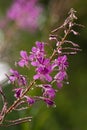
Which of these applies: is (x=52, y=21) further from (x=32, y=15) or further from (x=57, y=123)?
(x=57, y=123)

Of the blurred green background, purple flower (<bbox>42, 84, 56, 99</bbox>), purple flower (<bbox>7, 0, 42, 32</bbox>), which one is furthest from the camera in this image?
purple flower (<bbox>7, 0, 42, 32</bbox>)

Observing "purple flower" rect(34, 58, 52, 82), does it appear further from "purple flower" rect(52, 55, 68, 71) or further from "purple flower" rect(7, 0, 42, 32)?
"purple flower" rect(7, 0, 42, 32)

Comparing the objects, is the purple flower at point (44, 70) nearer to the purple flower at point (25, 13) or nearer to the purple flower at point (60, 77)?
the purple flower at point (60, 77)

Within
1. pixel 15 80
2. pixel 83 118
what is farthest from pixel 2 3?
pixel 15 80

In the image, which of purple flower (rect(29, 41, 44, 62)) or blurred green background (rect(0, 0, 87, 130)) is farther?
blurred green background (rect(0, 0, 87, 130))

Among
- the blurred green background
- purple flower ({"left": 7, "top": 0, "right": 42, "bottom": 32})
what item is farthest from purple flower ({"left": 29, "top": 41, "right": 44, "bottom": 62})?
purple flower ({"left": 7, "top": 0, "right": 42, "bottom": 32})

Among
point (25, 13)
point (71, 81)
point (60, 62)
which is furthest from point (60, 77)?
point (71, 81)

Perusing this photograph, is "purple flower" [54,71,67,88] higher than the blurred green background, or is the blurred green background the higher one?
the blurred green background

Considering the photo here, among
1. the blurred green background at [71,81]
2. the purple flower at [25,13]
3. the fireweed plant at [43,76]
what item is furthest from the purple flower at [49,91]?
the purple flower at [25,13]

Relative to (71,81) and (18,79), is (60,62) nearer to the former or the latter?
(18,79)
